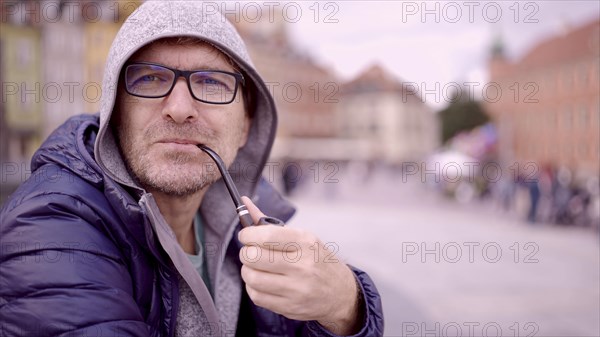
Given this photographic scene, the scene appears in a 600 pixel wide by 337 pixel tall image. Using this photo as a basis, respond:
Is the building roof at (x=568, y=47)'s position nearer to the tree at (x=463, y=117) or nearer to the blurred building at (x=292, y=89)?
the tree at (x=463, y=117)

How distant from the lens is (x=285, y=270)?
3.14ft

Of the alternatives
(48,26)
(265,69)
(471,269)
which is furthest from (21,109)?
(471,269)

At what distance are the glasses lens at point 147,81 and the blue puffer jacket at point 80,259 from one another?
17 cm

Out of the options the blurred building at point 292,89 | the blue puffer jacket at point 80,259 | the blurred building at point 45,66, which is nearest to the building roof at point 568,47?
the blurred building at point 292,89

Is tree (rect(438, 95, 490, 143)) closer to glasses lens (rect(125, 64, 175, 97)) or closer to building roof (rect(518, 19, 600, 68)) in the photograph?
building roof (rect(518, 19, 600, 68))

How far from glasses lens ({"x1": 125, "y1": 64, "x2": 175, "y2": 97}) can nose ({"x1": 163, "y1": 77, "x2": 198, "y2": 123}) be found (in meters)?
0.02

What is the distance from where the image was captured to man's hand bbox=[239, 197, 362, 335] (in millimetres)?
949

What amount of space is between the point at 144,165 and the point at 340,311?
0.61 meters

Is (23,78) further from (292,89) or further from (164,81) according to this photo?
(164,81)

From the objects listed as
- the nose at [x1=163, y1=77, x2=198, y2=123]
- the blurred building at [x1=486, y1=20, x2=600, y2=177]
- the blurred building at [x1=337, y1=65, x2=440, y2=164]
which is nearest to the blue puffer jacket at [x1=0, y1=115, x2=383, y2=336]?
the nose at [x1=163, y1=77, x2=198, y2=123]

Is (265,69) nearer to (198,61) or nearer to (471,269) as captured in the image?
(471,269)

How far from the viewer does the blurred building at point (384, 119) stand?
222ft

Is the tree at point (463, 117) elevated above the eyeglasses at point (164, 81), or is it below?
below

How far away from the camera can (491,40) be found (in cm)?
7019
